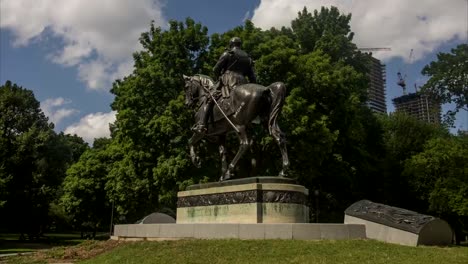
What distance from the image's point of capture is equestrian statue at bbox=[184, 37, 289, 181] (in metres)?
14.8

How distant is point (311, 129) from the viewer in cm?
2664

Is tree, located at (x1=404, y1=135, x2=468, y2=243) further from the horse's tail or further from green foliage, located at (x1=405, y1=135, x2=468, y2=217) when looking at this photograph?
the horse's tail

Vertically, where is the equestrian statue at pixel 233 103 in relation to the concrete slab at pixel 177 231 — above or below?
above

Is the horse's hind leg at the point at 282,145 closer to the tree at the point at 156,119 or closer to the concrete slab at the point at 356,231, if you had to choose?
the concrete slab at the point at 356,231

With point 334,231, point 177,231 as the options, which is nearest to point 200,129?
point 177,231

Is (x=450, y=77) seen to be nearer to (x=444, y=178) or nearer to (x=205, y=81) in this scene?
(x=444, y=178)

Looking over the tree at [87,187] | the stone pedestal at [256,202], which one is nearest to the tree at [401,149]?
the tree at [87,187]

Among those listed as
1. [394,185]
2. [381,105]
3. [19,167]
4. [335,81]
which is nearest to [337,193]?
[394,185]

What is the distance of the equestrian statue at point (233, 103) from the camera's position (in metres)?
14.8

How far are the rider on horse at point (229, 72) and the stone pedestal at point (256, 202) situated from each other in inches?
103

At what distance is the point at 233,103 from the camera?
15430mm

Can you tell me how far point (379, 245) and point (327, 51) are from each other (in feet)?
83.8

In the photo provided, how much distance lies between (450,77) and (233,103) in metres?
26.3

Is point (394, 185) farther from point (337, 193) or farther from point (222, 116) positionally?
point (222, 116)
